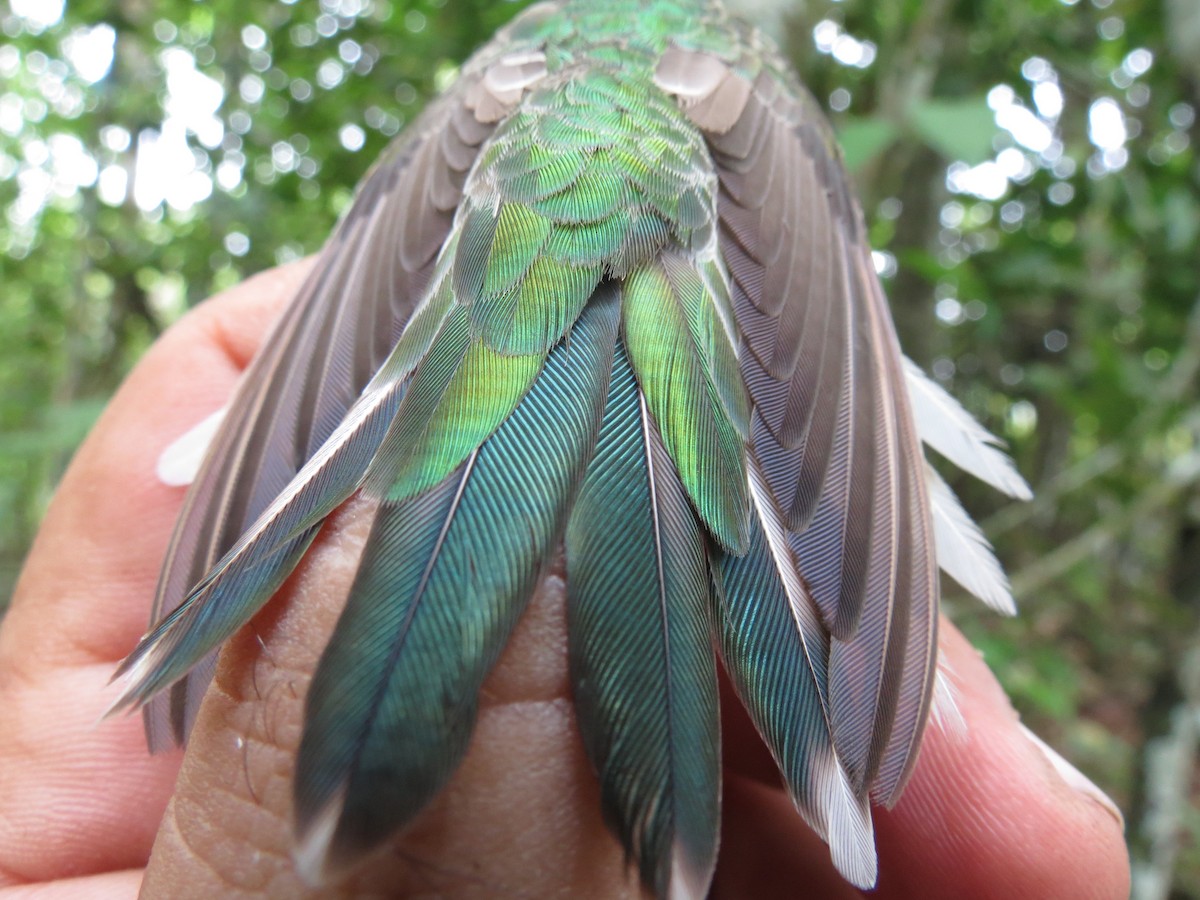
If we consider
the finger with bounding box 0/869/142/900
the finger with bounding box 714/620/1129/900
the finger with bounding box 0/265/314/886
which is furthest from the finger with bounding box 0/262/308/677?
the finger with bounding box 714/620/1129/900

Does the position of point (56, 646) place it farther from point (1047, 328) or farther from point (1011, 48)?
point (1047, 328)

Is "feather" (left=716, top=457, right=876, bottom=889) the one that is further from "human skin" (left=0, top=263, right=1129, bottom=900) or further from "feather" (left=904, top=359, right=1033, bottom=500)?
"feather" (left=904, top=359, right=1033, bottom=500)

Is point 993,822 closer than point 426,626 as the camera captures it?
No

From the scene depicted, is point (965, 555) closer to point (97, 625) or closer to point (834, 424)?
point (834, 424)

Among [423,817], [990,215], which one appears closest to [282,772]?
[423,817]

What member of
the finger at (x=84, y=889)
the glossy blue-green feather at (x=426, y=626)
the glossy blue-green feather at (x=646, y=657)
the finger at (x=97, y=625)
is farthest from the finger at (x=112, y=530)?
the glossy blue-green feather at (x=646, y=657)

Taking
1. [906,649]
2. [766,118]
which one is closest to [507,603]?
[906,649]
